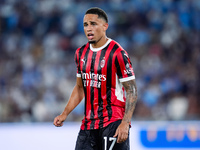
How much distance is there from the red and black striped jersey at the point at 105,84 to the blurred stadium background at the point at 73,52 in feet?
11.3

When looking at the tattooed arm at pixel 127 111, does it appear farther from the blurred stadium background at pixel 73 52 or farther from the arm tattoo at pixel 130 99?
the blurred stadium background at pixel 73 52

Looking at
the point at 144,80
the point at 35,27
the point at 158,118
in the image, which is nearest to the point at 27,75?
the point at 35,27

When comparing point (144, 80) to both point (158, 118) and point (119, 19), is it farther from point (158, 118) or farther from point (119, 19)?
point (119, 19)

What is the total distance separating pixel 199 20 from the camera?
10055mm

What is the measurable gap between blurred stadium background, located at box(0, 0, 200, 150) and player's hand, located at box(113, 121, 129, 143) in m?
3.61

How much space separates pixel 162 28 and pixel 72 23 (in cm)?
244

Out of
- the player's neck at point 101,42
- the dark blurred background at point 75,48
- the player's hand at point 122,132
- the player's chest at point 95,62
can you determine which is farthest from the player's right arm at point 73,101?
the dark blurred background at point 75,48

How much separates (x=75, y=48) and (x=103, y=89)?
680 centimetres

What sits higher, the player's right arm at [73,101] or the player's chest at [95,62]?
the player's chest at [95,62]

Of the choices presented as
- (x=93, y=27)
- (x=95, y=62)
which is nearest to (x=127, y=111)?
(x=95, y=62)

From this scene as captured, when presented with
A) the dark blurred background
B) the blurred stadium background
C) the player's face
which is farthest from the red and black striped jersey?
the dark blurred background

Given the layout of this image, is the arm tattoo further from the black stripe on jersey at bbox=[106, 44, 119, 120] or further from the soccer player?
the black stripe on jersey at bbox=[106, 44, 119, 120]

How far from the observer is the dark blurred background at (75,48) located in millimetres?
8398

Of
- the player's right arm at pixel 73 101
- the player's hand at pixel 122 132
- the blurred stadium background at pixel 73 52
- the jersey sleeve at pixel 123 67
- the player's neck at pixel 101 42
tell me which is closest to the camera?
the player's hand at pixel 122 132
